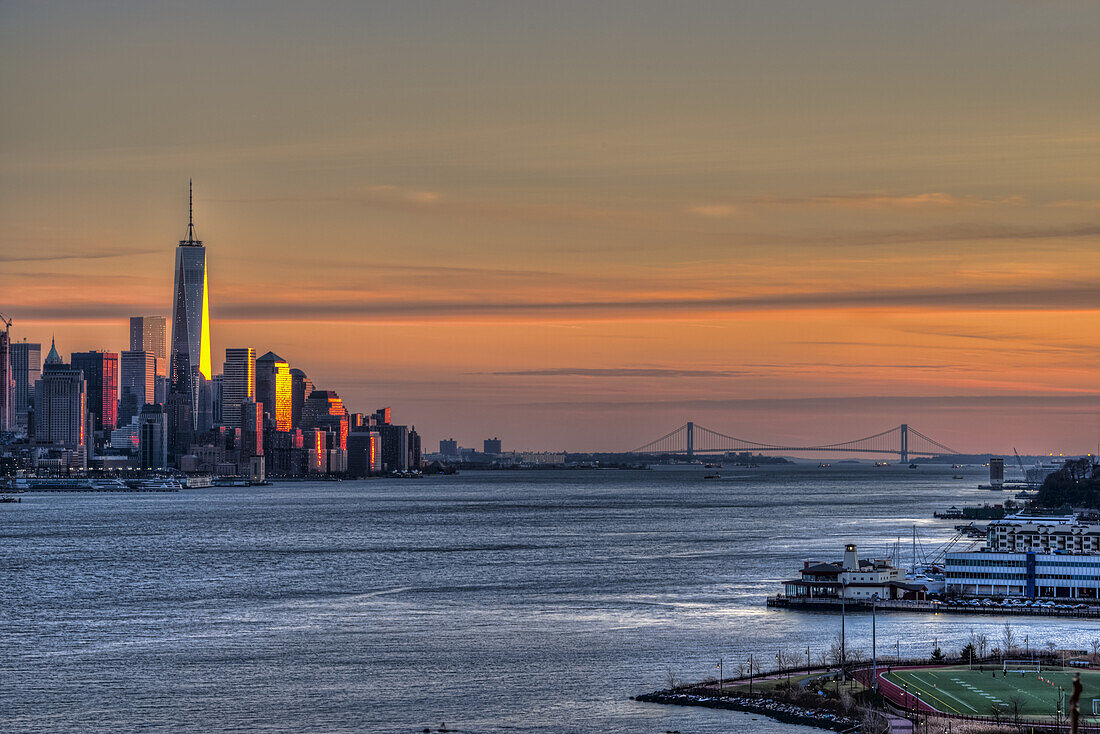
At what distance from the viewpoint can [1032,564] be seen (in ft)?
260

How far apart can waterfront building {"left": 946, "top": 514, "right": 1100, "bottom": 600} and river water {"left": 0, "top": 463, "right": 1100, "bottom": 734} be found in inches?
332

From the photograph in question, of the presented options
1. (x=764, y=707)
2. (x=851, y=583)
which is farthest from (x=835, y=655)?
(x=851, y=583)

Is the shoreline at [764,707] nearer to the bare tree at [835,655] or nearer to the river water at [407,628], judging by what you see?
the river water at [407,628]

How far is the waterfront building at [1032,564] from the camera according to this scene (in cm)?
7869

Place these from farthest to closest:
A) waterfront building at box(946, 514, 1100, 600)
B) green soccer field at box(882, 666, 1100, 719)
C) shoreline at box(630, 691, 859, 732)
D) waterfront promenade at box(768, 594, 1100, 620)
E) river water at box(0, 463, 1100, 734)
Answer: waterfront building at box(946, 514, 1100, 600) → waterfront promenade at box(768, 594, 1100, 620) → river water at box(0, 463, 1100, 734) → green soccer field at box(882, 666, 1100, 719) → shoreline at box(630, 691, 859, 732)

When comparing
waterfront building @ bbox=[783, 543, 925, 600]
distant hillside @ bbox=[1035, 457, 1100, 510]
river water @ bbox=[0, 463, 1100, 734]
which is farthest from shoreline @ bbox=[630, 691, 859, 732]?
distant hillside @ bbox=[1035, 457, 1100, 510]

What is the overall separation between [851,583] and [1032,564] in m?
10.6

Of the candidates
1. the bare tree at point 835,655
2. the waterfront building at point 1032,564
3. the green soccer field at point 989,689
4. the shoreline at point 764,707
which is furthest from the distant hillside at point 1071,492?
the shoreline at point 764,707

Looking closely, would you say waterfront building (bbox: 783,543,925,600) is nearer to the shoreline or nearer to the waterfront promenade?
the waterfront promenade

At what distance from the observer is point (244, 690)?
169 feet

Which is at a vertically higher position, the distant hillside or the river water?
the distant hillside

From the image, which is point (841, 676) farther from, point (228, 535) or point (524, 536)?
point (228, 535)

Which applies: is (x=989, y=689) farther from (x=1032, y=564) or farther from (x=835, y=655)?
(x=1032, y=564)

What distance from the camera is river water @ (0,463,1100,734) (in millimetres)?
48000
